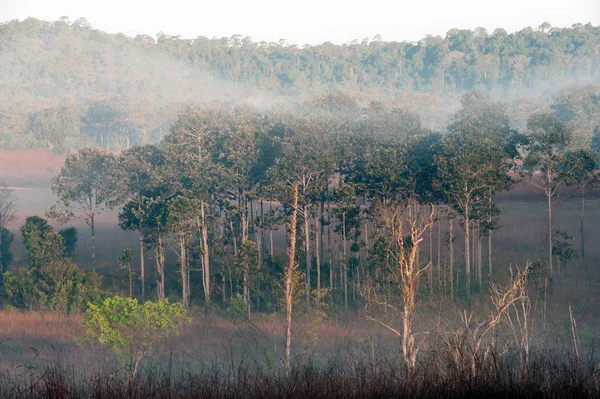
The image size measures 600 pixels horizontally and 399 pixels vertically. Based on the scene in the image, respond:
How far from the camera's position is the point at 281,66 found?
168 metres

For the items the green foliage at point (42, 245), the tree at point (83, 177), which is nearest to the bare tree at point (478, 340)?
the green foliage at point (42, 245)

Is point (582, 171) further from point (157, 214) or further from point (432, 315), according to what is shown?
point (157, 214)

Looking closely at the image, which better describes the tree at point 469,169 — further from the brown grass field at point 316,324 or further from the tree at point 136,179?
the tree at point 136,179

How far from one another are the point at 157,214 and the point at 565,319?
26.9 meters

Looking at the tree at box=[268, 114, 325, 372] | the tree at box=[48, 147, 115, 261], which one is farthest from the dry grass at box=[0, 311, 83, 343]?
the tree at box=[268, 114, 325, 372]

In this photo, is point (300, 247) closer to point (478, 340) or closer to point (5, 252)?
point (5, 252)

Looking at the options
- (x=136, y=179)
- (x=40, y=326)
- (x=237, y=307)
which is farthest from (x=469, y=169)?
(x=40, y=326)

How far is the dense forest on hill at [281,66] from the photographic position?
154 meters

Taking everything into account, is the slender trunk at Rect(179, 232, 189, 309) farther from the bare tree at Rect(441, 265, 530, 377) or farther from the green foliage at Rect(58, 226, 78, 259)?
the bare tree at Rect(441, 265, 530, 377)

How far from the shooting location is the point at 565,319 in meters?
36.6

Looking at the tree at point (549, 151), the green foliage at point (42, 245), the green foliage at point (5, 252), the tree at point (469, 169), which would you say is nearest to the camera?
the tree at point (469, 169)

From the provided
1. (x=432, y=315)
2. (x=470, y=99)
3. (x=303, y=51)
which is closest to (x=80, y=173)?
(x=432, y=315)

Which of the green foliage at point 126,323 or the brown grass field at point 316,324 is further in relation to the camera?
the brown grass field at point 316,324

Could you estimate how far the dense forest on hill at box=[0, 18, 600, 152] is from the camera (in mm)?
154250
